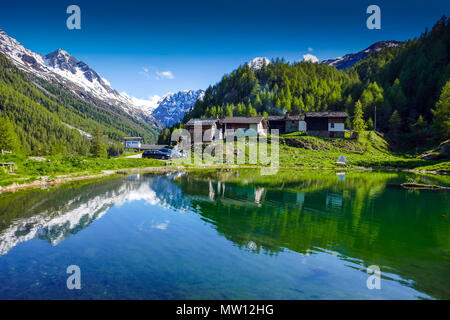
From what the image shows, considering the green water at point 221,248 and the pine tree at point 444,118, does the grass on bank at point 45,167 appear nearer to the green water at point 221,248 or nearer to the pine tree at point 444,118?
the green water at point 221,248

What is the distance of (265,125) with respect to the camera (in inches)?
3565

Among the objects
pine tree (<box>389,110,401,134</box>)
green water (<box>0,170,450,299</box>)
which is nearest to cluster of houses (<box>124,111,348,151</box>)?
pine tree (<box>389,110,401,134</box>)

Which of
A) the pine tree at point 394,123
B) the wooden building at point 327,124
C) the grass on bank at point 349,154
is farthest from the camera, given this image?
the pine tree at point 394,123

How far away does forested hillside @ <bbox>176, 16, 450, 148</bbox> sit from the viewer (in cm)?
8788

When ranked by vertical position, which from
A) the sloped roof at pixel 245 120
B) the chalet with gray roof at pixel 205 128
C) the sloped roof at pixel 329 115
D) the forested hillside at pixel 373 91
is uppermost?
the forested hillside at pixel 373 91

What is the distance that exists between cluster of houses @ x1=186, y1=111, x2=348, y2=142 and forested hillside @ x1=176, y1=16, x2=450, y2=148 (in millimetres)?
7850

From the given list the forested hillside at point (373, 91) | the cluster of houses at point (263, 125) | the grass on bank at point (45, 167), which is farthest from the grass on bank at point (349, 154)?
the grass on bank at point (45, 167)

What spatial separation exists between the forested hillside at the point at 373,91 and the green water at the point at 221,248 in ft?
217

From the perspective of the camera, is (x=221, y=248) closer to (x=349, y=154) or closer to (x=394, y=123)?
(x=349, y=154)

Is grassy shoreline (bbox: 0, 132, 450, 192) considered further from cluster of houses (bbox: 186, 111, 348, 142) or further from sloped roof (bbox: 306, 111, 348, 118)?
sloped roof (bbox: 306, 111, 348, 118)

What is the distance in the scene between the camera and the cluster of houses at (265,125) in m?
81.9

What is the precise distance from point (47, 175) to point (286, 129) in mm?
75669
